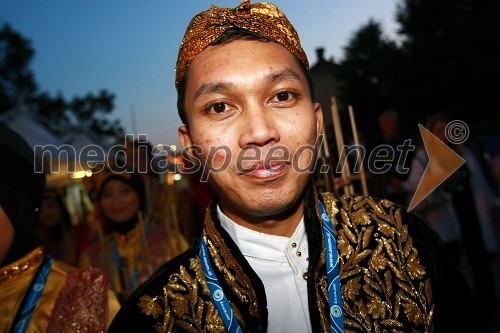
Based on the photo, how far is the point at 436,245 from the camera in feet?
5.28

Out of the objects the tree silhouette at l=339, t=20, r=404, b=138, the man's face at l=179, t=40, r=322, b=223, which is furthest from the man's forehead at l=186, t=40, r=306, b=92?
the tree silhouette at l=339, t=20, r=404, b=138

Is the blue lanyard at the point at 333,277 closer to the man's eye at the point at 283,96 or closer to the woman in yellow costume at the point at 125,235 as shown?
the man's eye at the point at 283,96

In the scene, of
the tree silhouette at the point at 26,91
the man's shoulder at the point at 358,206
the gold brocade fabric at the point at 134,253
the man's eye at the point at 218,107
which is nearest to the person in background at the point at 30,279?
the man's eye at the point at 218,107

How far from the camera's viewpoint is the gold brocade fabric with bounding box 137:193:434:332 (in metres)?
1.46

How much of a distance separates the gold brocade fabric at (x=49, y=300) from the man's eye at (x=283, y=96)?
137 cm

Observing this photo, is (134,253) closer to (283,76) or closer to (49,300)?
(49,300)

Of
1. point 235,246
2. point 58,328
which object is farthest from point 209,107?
point 58,328

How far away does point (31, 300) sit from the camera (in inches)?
74.6

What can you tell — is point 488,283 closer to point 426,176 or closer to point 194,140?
point 426,176

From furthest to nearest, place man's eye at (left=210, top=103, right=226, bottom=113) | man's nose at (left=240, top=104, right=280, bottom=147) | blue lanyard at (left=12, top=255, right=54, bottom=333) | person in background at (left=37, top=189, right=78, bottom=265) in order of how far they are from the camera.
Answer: person in background at (left=37, top=189, right=78, bottom=265) < blue lanyard at (left=12, top=255, right=54, bottom=333) < man's eye at (left=210, top=103, right=226, bottom=113) < man's nose at (left=240, top=104, right=280, bottom=147)

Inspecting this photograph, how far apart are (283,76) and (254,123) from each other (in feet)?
0.73

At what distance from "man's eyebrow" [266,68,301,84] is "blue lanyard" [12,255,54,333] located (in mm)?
1565

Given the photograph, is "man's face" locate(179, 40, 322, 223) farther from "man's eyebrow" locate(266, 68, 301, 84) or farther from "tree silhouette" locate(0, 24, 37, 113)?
"tree silhouette" locate(0, 24, 37, 113)

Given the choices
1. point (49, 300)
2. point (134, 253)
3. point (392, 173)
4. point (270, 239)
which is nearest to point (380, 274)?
point (270, 239)
